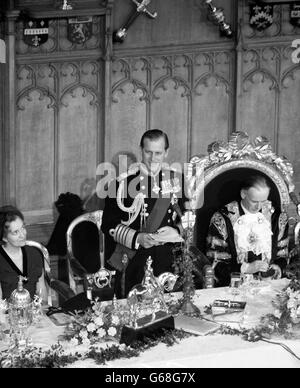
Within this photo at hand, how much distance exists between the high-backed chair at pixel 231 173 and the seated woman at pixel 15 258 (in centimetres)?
124

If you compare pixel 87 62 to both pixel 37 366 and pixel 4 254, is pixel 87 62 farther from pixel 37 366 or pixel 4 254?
pixel 37 366

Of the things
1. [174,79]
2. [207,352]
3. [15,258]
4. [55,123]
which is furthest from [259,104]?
[207,352]

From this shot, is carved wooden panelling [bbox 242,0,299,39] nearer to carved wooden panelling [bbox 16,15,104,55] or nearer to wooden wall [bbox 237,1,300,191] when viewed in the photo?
wooden wall [bbox 237,1,300,191]

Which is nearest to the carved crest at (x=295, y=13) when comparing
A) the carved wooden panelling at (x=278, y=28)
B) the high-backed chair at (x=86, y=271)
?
the carved wooden panelling at (x=278, y=28)

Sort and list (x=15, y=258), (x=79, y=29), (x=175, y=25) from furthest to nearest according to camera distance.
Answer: (x=175, y=25), (x=79, y=29), (x=15, y=258)

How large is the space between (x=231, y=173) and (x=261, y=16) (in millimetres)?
2244

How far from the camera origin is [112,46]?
8141 millimetres

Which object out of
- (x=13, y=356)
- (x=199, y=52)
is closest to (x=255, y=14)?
(x=199, y=52)

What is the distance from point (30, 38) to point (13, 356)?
13.2 feet

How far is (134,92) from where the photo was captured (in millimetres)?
8328

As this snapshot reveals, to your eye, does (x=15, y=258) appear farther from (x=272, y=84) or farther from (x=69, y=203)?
(x=272, y=84)

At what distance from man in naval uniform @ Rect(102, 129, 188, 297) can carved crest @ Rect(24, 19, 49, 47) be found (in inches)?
78.6

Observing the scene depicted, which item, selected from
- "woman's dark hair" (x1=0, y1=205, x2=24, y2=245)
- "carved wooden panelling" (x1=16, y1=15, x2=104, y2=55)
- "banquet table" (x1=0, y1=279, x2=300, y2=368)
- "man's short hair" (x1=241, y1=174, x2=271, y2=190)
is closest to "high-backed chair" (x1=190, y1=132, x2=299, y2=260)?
"man's short hair" (x1=241, y1=174, x2=271, y2=190)

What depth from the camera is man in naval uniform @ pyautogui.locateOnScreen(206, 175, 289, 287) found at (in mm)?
6414
